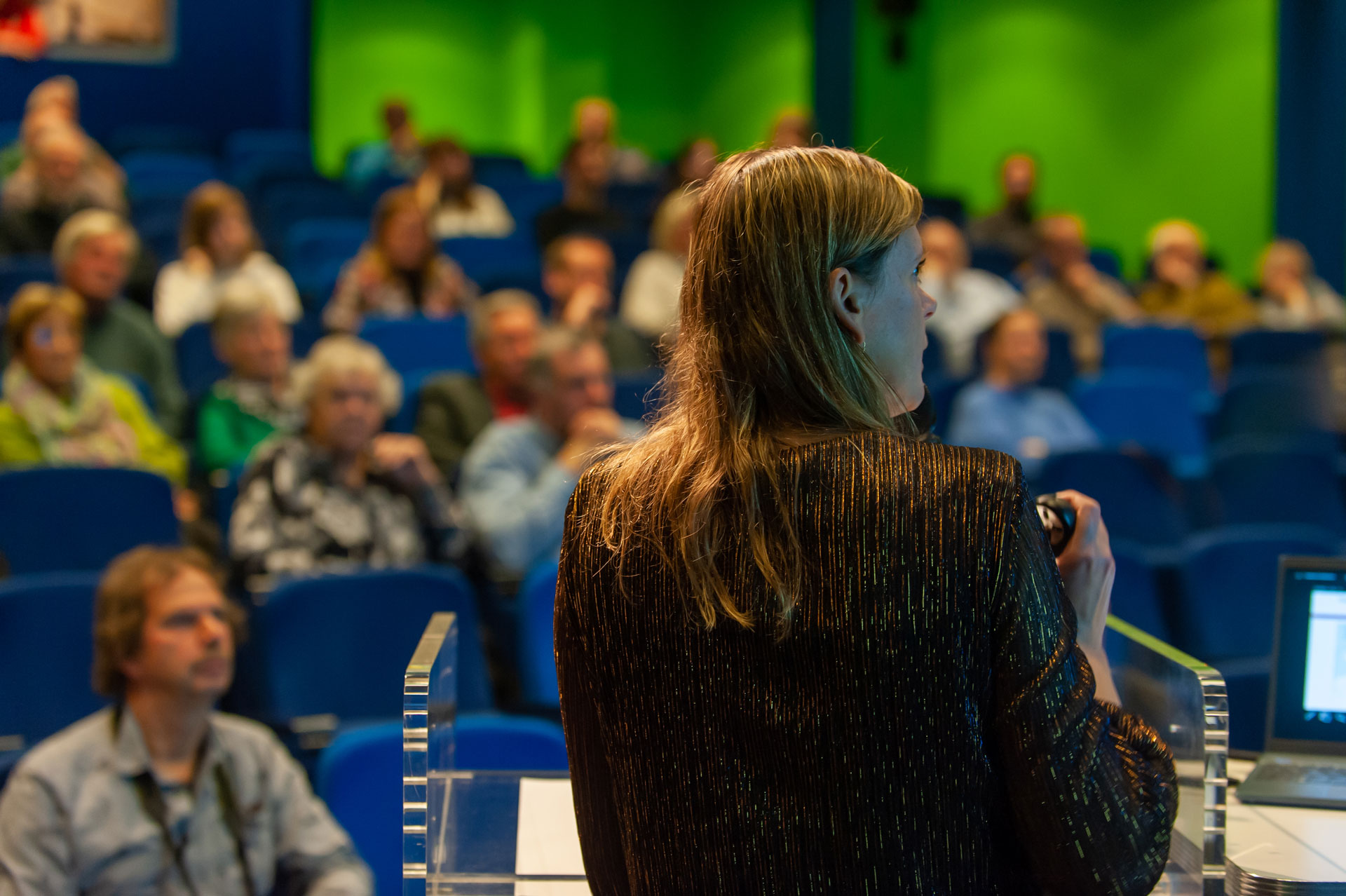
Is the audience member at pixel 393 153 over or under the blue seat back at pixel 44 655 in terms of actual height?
over

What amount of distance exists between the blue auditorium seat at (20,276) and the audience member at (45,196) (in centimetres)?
41

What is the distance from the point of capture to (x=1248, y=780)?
1222mm

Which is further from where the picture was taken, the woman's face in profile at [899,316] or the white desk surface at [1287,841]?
the white desk surface at [1287,841]

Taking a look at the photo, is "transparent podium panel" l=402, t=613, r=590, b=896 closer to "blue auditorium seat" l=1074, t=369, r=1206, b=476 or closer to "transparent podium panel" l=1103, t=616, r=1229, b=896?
"transparent podium panel" l=1103, t=616, r=1229, b=896

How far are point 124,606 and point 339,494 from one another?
91 centimetres

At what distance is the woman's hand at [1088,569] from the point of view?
89 centimetres

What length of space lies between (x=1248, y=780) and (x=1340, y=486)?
294 cm

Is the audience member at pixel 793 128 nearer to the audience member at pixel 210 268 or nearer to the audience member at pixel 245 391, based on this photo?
the audience member at pixel 210 268

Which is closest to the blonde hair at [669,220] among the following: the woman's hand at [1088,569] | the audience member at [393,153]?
the audience member at [393,153]

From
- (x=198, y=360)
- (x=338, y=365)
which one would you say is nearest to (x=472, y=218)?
(x=198, y=360)

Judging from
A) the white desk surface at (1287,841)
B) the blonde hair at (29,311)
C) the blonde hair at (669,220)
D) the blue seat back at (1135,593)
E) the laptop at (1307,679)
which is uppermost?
the blonde hair at (669,220)

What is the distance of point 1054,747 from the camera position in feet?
2.41

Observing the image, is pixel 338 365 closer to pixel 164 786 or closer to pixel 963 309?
pixel 164 786

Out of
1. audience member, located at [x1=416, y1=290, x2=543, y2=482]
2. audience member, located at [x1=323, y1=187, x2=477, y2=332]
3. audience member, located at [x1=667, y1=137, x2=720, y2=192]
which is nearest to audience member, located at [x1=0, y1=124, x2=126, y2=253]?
audience member, located at [x1=323, y1=187, x2=477, y2=332]
